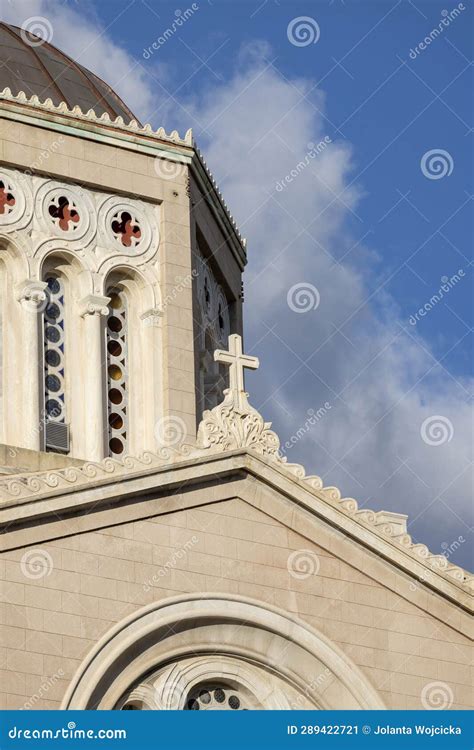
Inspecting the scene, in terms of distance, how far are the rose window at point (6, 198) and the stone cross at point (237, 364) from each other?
17.6ft

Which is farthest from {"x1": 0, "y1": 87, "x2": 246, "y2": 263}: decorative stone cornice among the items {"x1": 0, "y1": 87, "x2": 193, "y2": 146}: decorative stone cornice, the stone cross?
the stone cross

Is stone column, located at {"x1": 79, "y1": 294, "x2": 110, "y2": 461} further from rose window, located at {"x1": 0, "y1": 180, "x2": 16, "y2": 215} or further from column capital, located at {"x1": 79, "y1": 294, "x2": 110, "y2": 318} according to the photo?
rose window, located at {"x1": 0, "y1": 180, "x2": 16, "y2": 215}

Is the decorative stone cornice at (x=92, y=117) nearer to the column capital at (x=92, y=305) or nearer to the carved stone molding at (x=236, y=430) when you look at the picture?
the column capital at (x=92, y=305)

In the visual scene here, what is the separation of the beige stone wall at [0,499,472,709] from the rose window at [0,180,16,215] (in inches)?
286

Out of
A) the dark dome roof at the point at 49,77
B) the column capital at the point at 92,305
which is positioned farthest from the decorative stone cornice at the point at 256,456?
the dark dome roof at the point at 49,77

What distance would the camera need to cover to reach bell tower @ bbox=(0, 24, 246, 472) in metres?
30.5

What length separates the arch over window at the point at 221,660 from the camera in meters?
24.5

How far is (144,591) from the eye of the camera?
24875mm

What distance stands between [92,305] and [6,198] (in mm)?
2089

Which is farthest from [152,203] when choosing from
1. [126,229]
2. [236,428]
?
[236,428]

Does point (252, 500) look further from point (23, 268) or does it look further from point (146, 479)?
point (23, 268)

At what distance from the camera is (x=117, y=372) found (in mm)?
31281
